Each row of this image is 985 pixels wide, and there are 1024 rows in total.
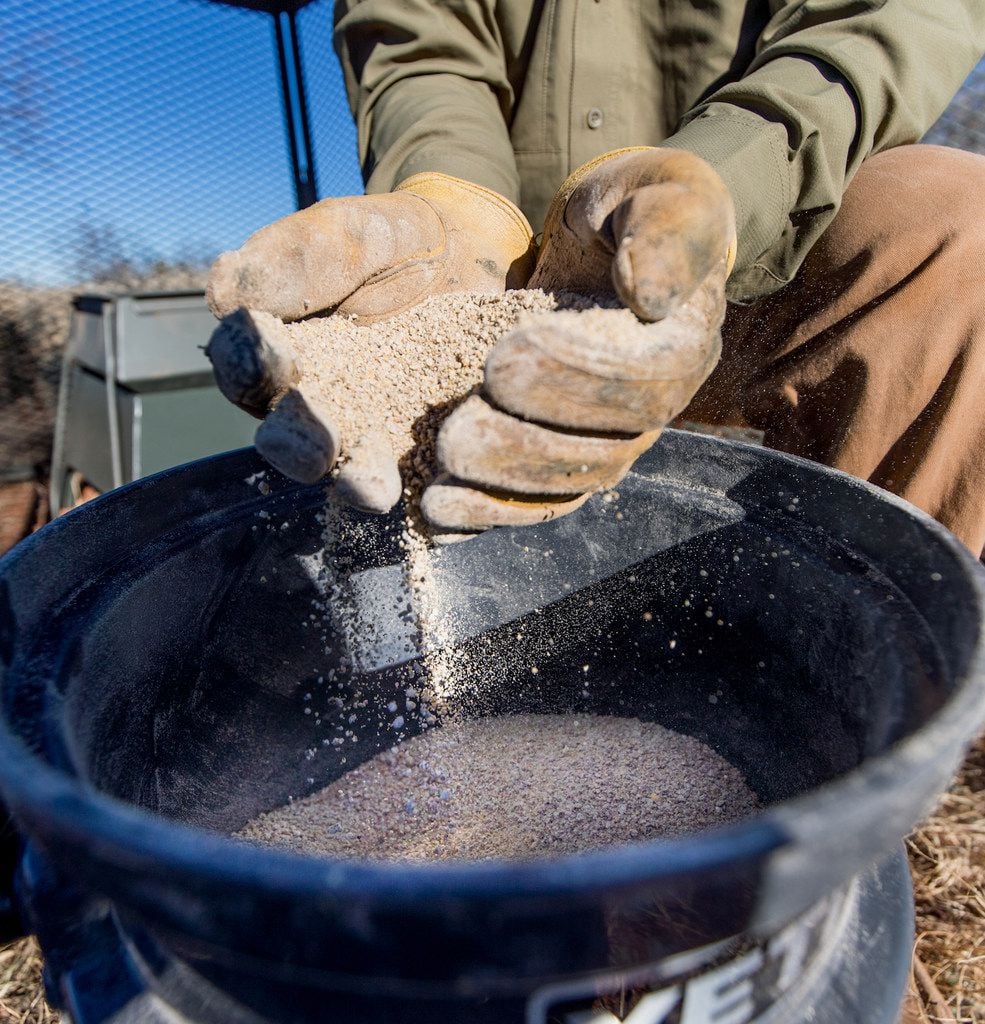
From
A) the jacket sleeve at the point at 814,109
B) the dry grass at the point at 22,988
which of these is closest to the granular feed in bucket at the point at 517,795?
the dry grass at the point at 22,988

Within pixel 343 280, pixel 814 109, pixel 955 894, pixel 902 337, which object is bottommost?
pixel 955 894

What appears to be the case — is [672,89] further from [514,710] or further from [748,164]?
[514,710]

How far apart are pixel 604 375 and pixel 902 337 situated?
672mm

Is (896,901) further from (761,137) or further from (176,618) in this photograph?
(761,137)

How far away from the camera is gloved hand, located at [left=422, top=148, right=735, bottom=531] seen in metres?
0.67

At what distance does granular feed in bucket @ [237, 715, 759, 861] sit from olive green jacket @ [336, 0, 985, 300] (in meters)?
0.70

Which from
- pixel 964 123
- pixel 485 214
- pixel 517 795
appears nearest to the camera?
pixel 517 795

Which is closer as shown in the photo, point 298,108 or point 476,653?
point 476,653

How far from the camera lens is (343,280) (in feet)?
3.39

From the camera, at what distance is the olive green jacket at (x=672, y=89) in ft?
3.61

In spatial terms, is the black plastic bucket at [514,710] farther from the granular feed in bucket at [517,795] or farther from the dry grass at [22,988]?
the dry grass at [22,988]

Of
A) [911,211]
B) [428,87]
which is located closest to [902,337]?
[911,211]

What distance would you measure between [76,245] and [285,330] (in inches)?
94.6

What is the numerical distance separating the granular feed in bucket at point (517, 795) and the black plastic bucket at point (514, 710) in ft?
0.11
